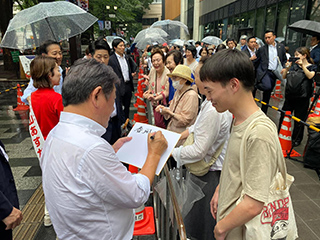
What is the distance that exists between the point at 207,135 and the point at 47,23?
13.5 ft

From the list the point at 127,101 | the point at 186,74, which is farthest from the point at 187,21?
the point at 186,74

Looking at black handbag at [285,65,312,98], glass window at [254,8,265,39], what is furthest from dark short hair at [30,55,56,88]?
glass window at [254,8,265,39]

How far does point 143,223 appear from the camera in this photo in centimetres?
284

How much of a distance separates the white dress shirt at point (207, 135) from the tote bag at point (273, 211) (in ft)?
2.55

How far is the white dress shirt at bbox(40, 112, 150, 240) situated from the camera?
3.73 feet

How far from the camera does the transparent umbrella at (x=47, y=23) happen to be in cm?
423

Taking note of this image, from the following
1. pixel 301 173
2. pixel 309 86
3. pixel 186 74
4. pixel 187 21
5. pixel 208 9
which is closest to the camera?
pixel 186 74

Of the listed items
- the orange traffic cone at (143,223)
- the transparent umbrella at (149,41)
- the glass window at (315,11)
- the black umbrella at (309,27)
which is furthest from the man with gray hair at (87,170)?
the glass window at (315,11)

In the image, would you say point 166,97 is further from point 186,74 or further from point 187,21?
point 187,21

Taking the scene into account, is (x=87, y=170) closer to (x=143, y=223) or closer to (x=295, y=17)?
(x=143, y=223)

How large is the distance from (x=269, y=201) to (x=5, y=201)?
Answer: 5.73 feet

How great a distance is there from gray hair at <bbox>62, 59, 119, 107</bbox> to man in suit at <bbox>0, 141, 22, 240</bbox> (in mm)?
1025

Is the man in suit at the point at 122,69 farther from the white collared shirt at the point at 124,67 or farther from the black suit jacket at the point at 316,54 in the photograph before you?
the black suit jacket at the point at 316,54

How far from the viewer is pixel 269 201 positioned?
4.14 ft
